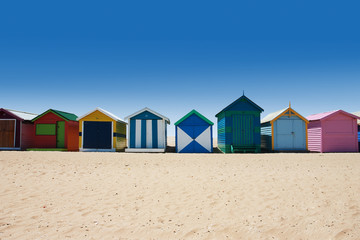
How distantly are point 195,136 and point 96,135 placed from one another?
8.33 metres

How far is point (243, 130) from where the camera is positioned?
18.1m

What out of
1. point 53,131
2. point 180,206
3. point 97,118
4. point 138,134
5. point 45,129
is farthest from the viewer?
point 45,129

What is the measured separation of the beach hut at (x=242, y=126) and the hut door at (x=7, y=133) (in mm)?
18397

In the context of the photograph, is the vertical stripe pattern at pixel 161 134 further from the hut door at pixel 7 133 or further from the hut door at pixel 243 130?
the hut door at pixel 7 133

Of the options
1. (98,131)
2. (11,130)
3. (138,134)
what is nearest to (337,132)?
(138,134)

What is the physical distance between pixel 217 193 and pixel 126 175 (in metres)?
3.73

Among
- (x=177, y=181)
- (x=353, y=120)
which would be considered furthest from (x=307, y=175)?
(x=353, y=120)

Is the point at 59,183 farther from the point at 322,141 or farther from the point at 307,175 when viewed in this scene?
the point at 322,141

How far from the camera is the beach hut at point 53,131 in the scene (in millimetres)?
19547

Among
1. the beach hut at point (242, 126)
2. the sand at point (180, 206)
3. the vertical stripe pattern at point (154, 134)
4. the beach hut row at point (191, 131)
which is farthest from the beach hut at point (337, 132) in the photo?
the vertical stripe pattern at point (154, 134)

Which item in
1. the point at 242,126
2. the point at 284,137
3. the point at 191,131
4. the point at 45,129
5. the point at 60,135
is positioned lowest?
the point at 284,137

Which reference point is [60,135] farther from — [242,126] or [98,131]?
[242,126]

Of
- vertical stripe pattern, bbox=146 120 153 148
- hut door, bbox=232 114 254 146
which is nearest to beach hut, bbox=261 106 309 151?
hut door, bbox=232 114 254 146

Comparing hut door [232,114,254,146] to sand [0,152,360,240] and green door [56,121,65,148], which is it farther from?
green door [56,121,65,148]
